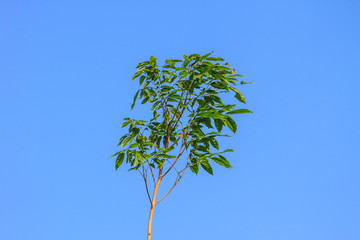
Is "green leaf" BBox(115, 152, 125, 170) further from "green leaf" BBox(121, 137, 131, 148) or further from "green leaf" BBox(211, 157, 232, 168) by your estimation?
"green leaf" BBox(211, 157, 232, 168)

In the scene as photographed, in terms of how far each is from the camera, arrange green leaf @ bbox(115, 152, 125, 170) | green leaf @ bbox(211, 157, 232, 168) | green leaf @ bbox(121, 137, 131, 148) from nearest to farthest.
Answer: green leaf @ bbox(211, 157, 232, 168), green leaf @ bbox(115, 152, 125, 170), green leaf @ bbox(121, 137, 131, 148)

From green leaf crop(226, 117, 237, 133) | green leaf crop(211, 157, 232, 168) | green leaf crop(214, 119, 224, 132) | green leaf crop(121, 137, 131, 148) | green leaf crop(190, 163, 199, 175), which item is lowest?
green leaf crop(211, 157, 232, 168)

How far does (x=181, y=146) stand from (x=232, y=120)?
23.1 inches

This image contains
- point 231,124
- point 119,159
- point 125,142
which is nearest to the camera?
point 231,124

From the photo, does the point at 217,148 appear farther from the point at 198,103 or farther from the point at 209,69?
the point at 209,69

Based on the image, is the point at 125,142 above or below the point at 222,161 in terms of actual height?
above

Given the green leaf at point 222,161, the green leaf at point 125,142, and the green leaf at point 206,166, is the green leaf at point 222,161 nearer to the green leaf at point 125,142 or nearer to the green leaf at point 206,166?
the green leaf at point 206,166

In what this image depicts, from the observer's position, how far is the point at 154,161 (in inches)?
130

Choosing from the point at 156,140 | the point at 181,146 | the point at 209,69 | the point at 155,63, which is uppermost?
the point at 155,63

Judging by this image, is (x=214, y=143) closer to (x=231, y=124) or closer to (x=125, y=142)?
(x=231, y=124)

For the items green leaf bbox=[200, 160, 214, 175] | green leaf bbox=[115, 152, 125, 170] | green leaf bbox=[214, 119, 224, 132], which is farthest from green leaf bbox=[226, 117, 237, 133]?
green leaf bbox=[115, 152, 125, 170]


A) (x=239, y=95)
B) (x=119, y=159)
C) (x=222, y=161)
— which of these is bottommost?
(x=222, y=161)

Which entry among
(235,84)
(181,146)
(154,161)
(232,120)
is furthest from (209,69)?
(154,161)

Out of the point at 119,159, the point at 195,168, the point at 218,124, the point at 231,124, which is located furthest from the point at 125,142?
the point at 231,124
